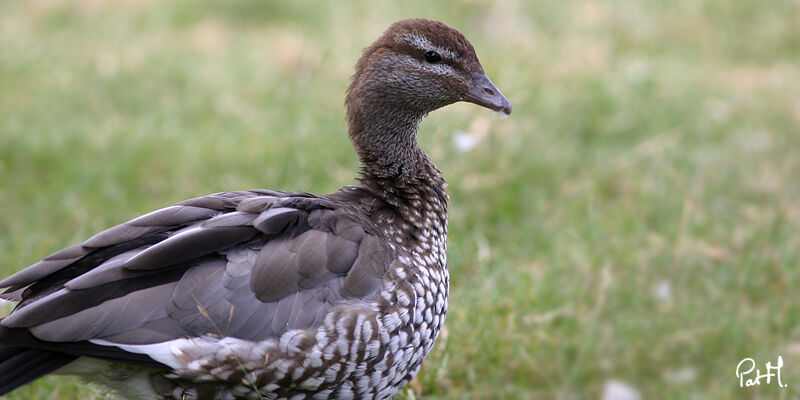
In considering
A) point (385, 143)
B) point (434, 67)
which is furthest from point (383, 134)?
point (434, 67)

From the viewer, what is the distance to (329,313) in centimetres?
311

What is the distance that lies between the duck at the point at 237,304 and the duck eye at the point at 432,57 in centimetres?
60

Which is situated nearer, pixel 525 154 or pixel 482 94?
pixel 482 94

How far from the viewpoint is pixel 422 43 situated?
11.9ft

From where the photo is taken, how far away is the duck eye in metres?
3.65

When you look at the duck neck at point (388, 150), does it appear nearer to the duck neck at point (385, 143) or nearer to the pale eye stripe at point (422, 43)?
the duck neck at point (385, 143)

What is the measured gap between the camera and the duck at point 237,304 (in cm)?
283

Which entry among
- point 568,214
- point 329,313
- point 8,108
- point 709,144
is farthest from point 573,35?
point 329,313

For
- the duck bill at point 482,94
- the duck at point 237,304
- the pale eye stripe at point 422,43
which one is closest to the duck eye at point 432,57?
the pale eye stripe at point 422,43

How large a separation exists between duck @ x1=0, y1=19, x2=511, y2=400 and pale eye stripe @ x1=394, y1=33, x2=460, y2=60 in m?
0.63

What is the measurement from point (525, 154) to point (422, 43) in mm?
2164
